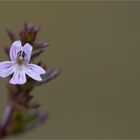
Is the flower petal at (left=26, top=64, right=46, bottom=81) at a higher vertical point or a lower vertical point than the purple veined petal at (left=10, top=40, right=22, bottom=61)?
lower

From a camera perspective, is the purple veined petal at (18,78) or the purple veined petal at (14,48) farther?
the purple veined petal at (14,48)

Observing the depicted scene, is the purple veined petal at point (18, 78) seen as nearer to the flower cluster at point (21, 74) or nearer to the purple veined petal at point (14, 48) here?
the flower cluster at point (21, 74)

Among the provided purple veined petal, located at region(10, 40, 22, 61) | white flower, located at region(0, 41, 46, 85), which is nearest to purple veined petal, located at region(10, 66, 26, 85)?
white flower, located at region(0, 41, 46, 85)

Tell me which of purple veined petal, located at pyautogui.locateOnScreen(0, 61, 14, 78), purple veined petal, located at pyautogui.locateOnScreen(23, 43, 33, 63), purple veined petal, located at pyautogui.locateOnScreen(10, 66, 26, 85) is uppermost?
purple veined petal, located at pyautogui.locateOnScreen(23, 43, 33, 63)

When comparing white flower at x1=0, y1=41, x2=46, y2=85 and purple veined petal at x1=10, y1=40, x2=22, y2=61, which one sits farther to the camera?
purple veined petal at x1=10, y1=40, x2=22, y2=61

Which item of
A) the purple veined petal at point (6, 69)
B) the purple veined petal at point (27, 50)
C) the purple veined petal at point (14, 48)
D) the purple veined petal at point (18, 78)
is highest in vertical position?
the purple veined petal at point (14, 48)

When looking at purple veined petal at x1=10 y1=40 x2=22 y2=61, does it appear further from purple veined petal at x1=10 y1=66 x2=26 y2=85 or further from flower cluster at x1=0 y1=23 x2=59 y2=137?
purple veined petal at x1=10 y1=66 x2=26 y2=85

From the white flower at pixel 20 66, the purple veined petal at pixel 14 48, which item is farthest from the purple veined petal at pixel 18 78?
the purple veined petal at pixel 14 48

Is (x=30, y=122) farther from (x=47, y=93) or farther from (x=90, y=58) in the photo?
(x=90, y=58)
